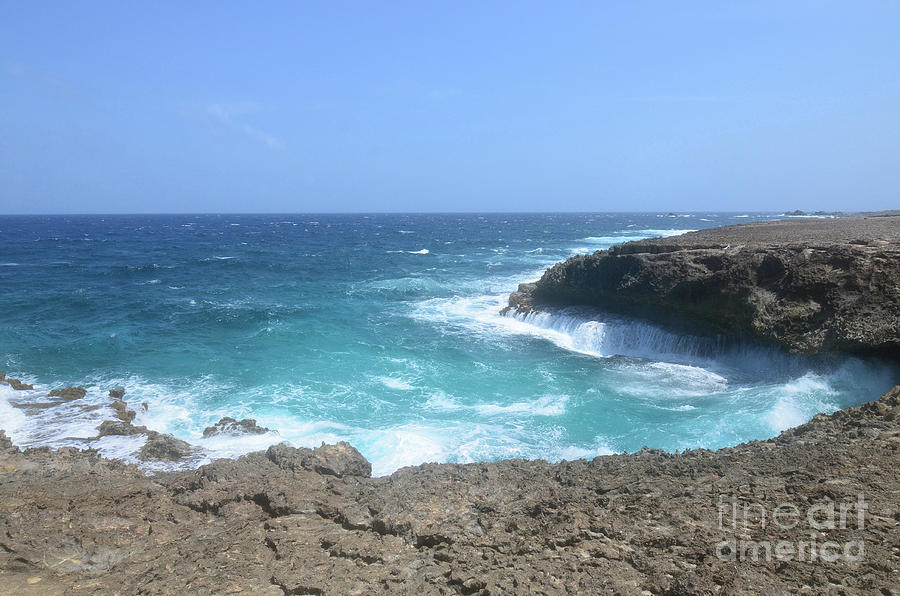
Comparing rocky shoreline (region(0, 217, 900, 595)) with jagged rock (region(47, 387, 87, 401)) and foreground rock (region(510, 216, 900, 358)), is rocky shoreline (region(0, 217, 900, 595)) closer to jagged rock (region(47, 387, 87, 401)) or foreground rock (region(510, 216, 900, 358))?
jagged rock (region(47, 387, 87, 401))

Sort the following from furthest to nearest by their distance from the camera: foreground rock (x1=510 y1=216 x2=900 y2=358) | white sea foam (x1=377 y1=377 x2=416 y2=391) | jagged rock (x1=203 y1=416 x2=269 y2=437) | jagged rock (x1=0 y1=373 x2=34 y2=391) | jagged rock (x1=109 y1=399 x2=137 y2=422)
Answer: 1. white sea foam (x1=377 y1=377 x2=416 y2=391)
2. jagged rock (x1=0 y1=373 x2=34 y2=391)
3. foreground rock (x1=510 y1=216 x2=900 y2=358)
4. jagged rock (x1=109 y1=399 x2=137 y2=422)
5. jagged rock (x1=203 y1=416 x2=269 y2=437)

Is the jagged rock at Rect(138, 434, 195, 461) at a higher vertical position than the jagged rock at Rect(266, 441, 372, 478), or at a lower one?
lower

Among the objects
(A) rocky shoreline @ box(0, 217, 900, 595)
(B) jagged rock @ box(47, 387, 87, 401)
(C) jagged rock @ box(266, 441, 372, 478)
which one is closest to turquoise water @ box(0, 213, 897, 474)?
(B) jagged rock @ box(47, 387, 87, 401)

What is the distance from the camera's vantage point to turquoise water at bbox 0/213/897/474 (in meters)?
11.0

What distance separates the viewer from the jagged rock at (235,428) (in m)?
10.8

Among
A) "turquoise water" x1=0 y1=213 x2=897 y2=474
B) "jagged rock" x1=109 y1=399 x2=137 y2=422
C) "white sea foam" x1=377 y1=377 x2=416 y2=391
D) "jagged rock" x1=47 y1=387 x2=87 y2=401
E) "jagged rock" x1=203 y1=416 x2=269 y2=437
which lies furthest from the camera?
"white sea foam" x1=377 y1=377 x2=416 y2=391

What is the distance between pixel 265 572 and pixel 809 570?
4709mm

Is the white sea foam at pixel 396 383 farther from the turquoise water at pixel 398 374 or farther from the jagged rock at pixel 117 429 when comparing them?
the jagged rock at pixel 117 429

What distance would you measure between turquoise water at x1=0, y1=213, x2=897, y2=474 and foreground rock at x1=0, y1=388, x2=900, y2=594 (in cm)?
405

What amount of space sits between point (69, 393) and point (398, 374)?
936cm

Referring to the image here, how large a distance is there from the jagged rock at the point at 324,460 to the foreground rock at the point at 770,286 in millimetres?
13253

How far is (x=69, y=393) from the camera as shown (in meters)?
13.0

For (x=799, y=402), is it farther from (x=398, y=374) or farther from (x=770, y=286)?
(x=398, y=374)

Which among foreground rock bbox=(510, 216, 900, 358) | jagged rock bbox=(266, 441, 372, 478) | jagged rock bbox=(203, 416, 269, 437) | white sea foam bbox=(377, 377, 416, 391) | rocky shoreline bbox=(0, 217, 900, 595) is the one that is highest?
foreground rock bbox=(510, 216, 900, 358)
